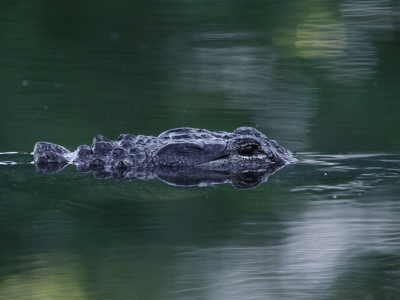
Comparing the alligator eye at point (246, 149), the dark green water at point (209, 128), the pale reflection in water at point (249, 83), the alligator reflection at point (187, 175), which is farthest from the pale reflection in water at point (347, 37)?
the alligator reflection at point (187, 175)

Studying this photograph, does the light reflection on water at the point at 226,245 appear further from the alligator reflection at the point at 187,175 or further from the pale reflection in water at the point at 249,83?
the pale reflection in water at the point at 249,83

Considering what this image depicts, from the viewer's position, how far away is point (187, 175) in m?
7.80

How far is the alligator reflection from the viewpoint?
7.54 m

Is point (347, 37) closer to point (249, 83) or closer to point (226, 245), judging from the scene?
point (249, 83)

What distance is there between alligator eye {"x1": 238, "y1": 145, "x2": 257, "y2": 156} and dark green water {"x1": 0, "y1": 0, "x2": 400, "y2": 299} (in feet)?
1.33

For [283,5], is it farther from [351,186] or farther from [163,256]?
[163,256]

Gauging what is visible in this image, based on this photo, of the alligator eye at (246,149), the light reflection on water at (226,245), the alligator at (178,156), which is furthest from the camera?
the alligator eye at (246,149)

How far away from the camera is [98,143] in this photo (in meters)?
8.15

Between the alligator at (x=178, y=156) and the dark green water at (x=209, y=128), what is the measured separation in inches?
8.0

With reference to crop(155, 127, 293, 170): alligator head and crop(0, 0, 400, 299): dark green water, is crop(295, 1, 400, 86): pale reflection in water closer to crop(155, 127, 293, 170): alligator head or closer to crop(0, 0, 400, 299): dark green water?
crop(0, 0, 400, 299): dark green water

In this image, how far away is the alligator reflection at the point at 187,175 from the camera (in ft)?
24.7

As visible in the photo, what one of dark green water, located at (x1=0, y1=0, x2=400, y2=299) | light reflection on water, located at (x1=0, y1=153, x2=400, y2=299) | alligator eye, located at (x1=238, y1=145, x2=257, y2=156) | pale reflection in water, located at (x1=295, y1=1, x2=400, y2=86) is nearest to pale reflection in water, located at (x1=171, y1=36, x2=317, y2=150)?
dark green water, located at (x1=0, y1=0, x2=400, y2=299)

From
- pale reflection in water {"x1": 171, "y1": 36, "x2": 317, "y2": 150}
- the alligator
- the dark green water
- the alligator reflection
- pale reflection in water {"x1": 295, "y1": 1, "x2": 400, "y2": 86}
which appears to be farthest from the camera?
pale reflection in water {"x1": 295, "y1": 1, "x2": 400, "y2": 86}

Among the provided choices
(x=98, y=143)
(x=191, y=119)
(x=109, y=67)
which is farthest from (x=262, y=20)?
(x=98, y=143)
